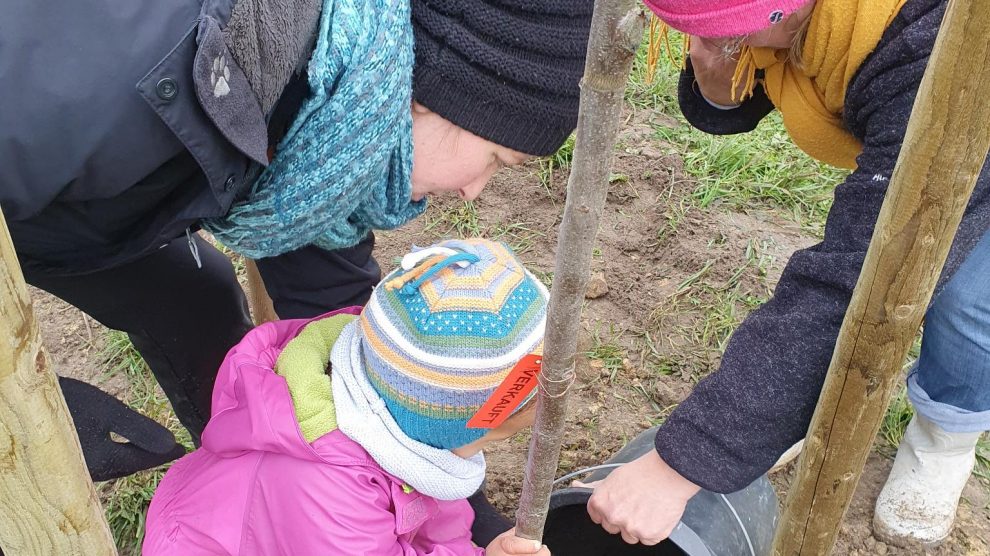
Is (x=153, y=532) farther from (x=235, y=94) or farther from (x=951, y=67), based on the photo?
(x=951, y=67)

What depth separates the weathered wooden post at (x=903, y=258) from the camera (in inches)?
32.6

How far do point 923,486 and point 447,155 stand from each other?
1.36m

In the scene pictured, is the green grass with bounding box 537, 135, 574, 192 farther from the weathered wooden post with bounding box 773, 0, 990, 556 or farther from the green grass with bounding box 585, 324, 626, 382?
the weathered wooden post with bounding box 773, 0, 990, 556

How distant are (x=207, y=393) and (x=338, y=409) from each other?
2.23 ft

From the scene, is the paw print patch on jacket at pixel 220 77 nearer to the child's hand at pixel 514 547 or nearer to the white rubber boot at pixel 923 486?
the child's hand at pixel 514 547

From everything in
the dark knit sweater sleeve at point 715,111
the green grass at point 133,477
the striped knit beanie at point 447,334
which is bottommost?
the green grass at point 133,477

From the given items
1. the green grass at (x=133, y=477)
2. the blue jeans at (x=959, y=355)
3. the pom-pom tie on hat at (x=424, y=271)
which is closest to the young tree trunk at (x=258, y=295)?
Result: the green grass at (x=133, y=477)

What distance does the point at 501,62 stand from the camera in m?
1.16

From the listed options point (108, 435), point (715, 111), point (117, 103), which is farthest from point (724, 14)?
point (108, 435)

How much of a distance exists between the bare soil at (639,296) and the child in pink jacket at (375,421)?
30.2 inches

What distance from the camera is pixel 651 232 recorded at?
109 inches

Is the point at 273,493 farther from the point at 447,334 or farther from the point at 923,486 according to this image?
the point at 923,486

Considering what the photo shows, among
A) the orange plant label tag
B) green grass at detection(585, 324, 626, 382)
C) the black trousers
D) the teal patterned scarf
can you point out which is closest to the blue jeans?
green grass at detection(585, 324, 626, 382)

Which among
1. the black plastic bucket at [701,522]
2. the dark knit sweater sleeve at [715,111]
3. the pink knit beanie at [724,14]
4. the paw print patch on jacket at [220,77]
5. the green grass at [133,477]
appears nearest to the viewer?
the paw print patch on jacket at [220,77]
